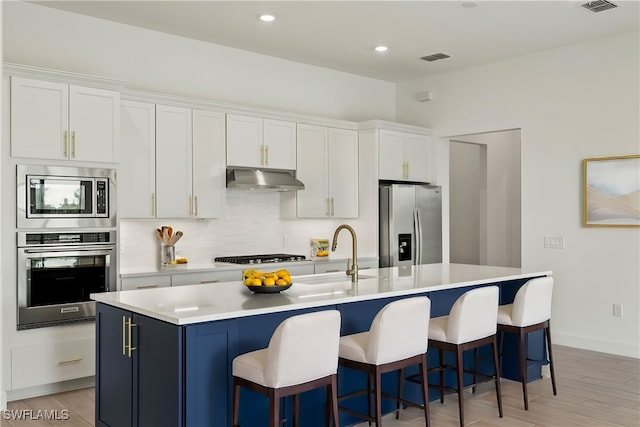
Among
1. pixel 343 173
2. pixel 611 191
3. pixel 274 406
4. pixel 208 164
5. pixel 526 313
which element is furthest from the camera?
pixel 343 173

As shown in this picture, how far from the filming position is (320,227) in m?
6.96

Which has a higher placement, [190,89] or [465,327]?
[190,89]

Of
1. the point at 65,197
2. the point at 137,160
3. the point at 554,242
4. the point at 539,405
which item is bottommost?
the point at 539,405

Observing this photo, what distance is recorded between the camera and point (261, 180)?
5.82 metres

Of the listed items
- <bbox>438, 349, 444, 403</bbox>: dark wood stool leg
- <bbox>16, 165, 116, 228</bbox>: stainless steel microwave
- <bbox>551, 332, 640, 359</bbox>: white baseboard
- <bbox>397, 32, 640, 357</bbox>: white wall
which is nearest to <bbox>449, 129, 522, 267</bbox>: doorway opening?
<bbox>397, 32, 640, 357</bbox>: white wall

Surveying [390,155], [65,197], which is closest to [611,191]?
[390,155]

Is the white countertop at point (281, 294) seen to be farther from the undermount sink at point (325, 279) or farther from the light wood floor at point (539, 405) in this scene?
the light wood floor at point (539, 405)

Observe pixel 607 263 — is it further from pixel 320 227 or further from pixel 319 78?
pixel 319 78

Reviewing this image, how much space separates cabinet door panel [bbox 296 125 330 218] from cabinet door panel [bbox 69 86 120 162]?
7.04ft

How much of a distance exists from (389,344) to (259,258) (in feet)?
9.58

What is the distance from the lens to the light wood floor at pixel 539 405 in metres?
3.88

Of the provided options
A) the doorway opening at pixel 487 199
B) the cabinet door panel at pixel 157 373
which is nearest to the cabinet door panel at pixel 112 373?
the cabinet door panel at pixel 157 373

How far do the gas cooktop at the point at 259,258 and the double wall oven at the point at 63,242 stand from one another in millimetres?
1385

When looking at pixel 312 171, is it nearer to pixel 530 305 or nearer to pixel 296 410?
pixel 530 305
